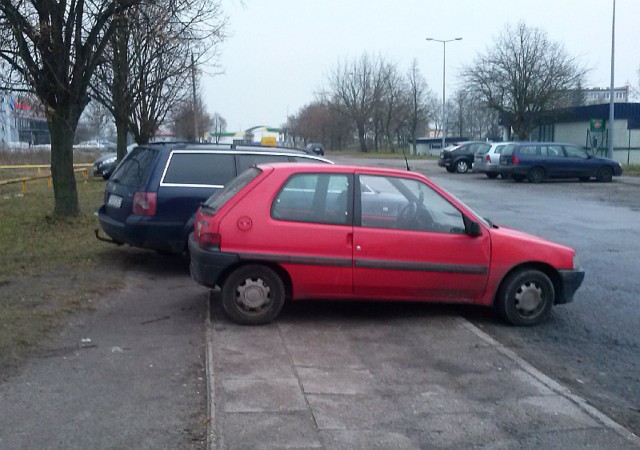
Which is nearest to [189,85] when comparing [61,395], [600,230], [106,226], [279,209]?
[600,230]

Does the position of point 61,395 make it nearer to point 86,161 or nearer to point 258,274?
point 258,274

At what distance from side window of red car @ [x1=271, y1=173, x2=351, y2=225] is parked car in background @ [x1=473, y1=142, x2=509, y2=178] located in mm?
27219

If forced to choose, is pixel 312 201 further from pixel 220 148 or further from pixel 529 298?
pixel 220 148

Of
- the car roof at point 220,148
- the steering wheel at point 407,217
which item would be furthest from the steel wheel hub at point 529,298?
the car roof at point 220,148

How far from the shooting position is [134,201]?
10078 millimetres

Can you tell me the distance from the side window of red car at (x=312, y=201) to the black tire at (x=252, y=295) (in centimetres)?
56

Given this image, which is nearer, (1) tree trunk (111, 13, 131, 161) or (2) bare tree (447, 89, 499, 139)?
(1) tree trunk (111, 13, 131, 161)

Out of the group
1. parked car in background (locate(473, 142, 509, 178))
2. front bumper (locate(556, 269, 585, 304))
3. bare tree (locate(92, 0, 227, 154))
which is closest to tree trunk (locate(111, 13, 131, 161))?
bare tree (locate(92, 0, 227, 154))

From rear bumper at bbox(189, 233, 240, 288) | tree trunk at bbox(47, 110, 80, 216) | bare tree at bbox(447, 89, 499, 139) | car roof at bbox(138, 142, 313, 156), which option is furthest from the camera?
bare tree at bbox(447, 89, 499, 139)

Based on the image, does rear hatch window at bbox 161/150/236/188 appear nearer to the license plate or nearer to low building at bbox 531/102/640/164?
the license plate

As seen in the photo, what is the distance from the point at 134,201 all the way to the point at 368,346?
423cm

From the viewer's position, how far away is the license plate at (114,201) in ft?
34.5

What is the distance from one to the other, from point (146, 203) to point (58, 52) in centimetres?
540

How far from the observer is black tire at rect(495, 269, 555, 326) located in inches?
312
